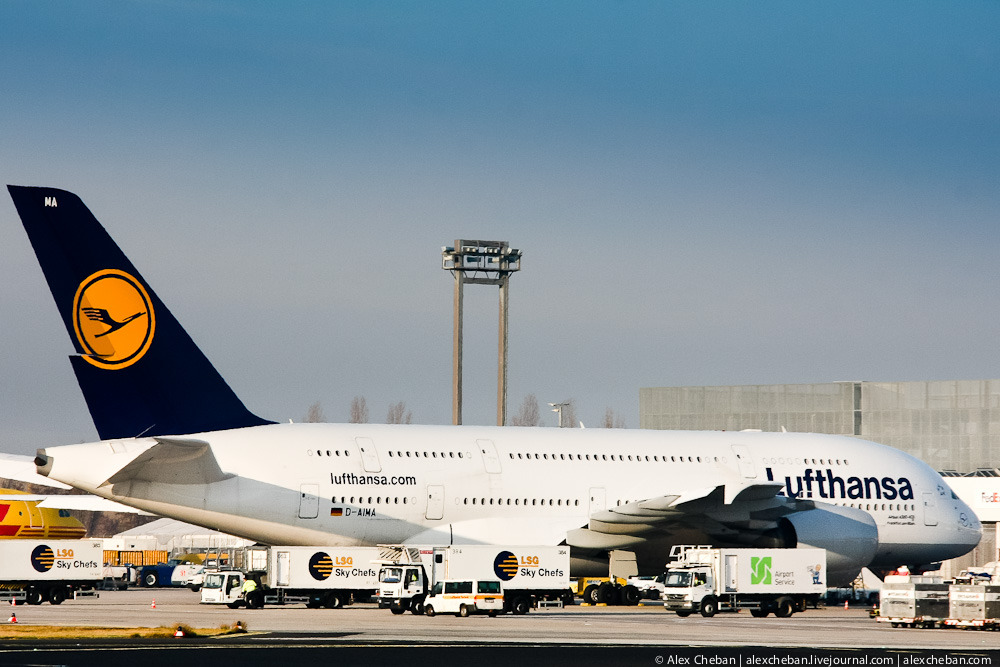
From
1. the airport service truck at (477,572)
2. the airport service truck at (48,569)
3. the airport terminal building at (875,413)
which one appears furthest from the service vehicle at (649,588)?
the airport terminal building at (875,413)

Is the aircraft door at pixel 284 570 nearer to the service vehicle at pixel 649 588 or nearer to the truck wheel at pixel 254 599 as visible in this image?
the truck wheel at pixel 254 599

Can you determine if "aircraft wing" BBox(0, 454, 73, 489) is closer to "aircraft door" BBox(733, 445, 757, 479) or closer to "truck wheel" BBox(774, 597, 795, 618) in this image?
"aircraft door" BBox(733, 445, 757, 479)

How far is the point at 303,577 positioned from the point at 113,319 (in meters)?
8.65

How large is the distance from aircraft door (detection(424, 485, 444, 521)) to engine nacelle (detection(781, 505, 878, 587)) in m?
10.6

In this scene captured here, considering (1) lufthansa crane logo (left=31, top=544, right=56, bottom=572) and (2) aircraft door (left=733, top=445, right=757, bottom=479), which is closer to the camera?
(1) lufthansa crane logo (left=31, top=544, right=56, bottom=572)

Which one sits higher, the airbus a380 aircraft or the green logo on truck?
the airbus a380 aircraft

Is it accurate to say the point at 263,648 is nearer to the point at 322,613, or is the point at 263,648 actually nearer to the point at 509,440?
the point at 322,613

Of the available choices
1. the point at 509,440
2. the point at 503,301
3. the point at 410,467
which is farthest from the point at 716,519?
the point at 503,301

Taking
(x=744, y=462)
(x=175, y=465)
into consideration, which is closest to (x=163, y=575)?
(x=175, y=465)

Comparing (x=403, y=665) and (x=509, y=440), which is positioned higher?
(x=509, y=440)

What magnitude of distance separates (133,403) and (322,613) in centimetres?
726

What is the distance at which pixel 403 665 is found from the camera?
2111 cm

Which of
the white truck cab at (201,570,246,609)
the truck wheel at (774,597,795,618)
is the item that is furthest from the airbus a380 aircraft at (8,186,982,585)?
the truck wheel at (774,597,795,618)

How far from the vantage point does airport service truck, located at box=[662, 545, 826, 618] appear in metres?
38.7
